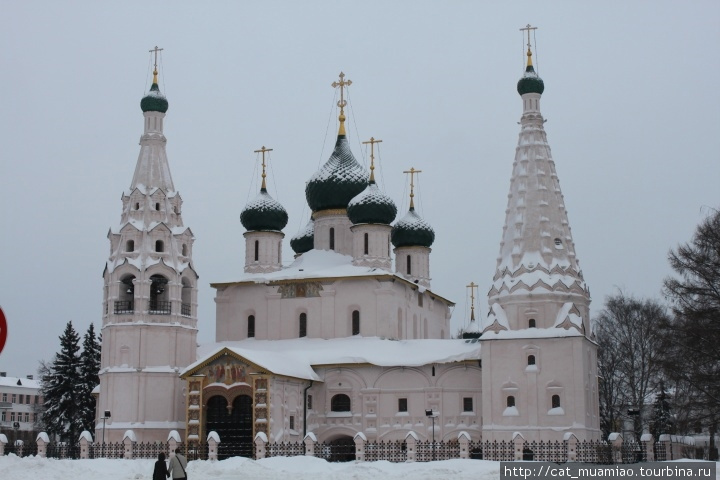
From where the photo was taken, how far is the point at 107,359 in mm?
34375

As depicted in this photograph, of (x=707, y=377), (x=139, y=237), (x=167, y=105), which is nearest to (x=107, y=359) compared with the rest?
(x=139, y=237)

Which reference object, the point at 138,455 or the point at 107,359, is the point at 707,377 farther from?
the point at 107,359

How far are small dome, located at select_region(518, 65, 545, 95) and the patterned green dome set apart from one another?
8.13 metres

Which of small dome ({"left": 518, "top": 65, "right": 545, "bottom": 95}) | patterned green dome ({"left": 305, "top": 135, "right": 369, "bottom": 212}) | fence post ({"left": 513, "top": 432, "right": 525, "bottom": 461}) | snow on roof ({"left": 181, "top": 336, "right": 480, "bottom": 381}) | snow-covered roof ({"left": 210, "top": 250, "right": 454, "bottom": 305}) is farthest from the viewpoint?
patterned green dome ({"left": 305, "top": 135, "right": 369, "bottom": 212})

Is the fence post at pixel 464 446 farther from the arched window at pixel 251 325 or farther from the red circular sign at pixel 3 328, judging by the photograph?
the red circular sign at pixel 3 328

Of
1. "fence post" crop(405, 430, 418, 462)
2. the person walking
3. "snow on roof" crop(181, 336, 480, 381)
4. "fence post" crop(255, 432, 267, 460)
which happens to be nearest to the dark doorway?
"snow on roof" crop(181, 336, 480, 381)

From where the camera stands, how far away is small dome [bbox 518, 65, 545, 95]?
116 feet

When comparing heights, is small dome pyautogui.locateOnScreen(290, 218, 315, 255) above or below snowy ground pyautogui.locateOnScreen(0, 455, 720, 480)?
above

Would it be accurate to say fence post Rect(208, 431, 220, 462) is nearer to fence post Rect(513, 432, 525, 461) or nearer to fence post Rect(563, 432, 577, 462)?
fence post Rect(513, 432, 525, 461)

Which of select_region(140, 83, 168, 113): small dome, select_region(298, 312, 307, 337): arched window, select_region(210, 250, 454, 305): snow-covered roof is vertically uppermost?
select_region(140, 83, 168, 113): small dome

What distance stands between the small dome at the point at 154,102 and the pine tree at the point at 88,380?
1259 centimetres

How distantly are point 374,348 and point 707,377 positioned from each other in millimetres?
13333

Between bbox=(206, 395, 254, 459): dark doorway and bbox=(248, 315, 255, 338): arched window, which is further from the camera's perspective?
bbox=(248, 315, 255, 338): arched window

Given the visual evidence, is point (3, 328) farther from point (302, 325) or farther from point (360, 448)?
point (302, 325)
